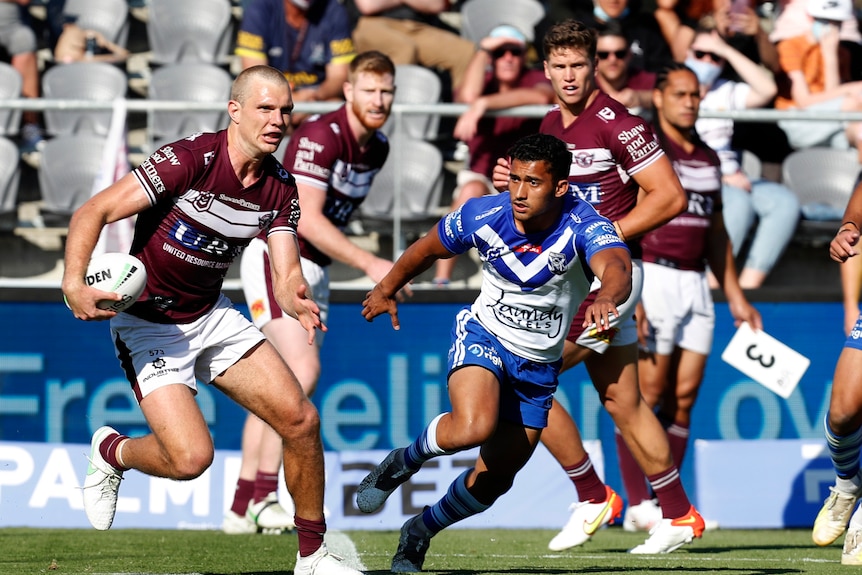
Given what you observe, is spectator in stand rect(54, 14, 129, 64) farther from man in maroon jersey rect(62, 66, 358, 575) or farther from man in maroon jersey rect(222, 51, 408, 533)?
man in maroon jersey rect(62, 66, 358, 575)

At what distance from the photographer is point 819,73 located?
11.8m

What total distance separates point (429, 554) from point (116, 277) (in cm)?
275

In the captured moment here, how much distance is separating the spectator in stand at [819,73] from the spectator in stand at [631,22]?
1104mm

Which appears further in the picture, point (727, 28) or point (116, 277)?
point (727, 28)

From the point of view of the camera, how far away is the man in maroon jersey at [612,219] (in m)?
7.01

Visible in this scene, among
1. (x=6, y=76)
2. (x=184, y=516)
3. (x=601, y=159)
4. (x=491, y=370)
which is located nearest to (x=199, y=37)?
(x=6, y=76)

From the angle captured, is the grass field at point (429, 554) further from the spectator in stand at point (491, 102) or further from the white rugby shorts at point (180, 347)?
the spectator in stand at point (491, 102)

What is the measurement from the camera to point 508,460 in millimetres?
6238

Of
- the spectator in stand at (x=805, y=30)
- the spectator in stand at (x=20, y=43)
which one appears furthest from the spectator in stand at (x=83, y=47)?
the spectator in stand at (x=805, y=30)

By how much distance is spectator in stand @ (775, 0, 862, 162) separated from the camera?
1107cm

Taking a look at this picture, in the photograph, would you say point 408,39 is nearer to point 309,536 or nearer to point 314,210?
point 314,210

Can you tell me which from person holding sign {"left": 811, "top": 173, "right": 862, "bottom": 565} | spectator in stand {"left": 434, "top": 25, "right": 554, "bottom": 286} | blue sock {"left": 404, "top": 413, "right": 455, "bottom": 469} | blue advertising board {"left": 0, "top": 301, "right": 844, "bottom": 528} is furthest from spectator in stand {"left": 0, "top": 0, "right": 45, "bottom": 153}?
person holding sign {"left": 811, "top": 173, "right": 862, "bottom": 565}

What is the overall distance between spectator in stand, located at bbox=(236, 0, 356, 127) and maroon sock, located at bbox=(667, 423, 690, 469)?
165 inches

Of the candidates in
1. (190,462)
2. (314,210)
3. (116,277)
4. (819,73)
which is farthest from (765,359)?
(116,277)
